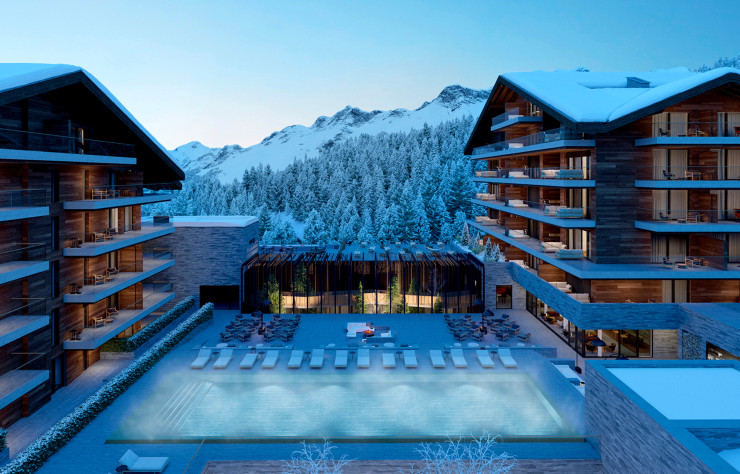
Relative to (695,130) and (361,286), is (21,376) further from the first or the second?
(695,130)

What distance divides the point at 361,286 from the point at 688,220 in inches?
757

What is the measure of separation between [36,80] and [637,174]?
86.4 feet

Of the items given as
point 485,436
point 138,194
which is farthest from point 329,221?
point 485,436

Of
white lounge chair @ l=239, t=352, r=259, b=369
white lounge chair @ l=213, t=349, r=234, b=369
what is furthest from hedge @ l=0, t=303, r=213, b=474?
white lounge chair @ l=239, t=352, r=259, b=369

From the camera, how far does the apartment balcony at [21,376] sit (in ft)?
52.9

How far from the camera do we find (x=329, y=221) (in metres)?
86.0

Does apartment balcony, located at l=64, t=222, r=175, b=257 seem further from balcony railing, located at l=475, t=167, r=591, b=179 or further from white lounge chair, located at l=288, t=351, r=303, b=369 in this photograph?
balcony railing, located at l=475, t=167, r=591, b=179

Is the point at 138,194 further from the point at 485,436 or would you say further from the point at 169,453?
the point at 485,436

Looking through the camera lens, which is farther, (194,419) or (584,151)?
(584,151)

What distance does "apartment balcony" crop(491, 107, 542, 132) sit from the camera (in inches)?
1309

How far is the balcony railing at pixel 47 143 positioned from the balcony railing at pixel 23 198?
64.0 inches

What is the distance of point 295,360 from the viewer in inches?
904

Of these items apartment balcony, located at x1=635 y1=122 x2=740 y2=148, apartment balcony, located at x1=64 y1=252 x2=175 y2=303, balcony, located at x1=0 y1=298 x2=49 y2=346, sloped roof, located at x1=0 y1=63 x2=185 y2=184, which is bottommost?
balcony, located at x1=0 y1=298 x2=49 y2=346

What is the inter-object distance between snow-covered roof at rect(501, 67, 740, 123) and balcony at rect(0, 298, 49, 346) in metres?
24.3
